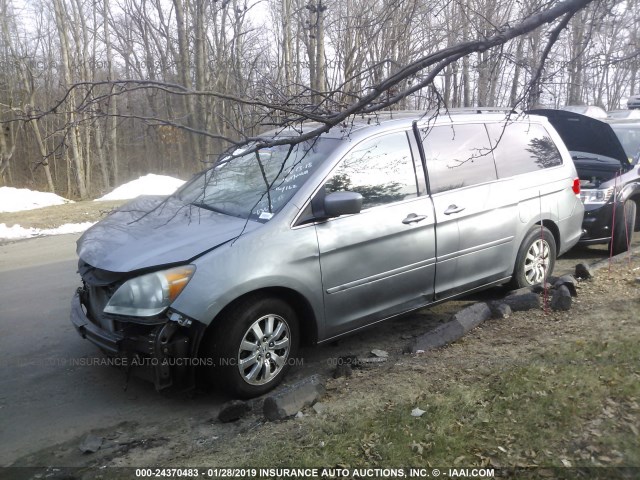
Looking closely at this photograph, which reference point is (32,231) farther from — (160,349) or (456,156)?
(456,156)

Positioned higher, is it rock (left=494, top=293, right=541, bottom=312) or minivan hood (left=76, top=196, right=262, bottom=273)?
minivan hood (left=76, top=196, right=262, bottom=273)

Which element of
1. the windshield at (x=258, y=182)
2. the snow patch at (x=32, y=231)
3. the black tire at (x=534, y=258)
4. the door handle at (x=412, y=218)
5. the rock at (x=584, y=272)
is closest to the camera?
the windshield at (x=258, y=182)

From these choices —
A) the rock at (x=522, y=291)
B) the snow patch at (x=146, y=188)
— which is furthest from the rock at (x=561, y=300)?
the snow patch at (x=146, y=188)

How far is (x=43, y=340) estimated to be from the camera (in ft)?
16.9

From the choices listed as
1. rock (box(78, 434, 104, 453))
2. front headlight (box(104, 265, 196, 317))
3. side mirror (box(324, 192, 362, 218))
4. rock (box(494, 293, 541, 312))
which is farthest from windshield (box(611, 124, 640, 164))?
rock (box(78, 434, 104, 453))

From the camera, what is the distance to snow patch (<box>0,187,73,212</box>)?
16047 millimetres

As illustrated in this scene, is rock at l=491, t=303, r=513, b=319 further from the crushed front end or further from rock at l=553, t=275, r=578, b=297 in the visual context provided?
the crushed front end

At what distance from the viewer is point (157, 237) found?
4.05 m

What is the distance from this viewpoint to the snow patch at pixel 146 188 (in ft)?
58.2

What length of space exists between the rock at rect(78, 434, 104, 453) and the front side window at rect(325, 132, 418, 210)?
231cm

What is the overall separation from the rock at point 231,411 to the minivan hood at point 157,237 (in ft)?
3.24

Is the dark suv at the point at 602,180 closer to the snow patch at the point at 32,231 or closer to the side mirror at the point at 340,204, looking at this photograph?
the side mirror at the point at 340,204

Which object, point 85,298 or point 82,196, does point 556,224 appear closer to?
point 85,298

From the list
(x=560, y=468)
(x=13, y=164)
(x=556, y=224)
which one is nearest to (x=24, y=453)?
(x=560, y=468)
